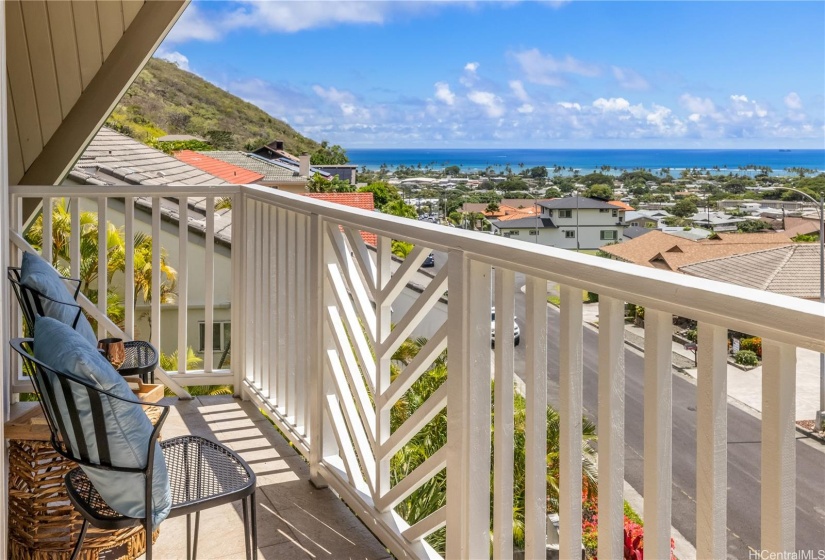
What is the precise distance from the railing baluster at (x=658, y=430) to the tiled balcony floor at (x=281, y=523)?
1.19m

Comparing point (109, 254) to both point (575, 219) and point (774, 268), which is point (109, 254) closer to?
point (575, 219)

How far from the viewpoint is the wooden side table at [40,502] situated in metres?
1.93

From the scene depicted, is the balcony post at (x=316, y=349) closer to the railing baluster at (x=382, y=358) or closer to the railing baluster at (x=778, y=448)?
the railing baluster at (x=382, y=358)

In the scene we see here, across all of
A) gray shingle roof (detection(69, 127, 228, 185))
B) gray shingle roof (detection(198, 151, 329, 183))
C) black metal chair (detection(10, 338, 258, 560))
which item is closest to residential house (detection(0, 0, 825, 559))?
black metal chair (detection(10, 338, 258, 560))

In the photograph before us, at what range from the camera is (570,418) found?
4.43 feet

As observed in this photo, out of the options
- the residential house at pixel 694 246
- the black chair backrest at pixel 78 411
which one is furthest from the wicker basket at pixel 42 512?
the residential house at pixel 694 246

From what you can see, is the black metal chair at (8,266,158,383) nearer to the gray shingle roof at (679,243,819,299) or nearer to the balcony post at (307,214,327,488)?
the balcony post at (307,214,327,488)

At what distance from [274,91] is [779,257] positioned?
54.8 meters

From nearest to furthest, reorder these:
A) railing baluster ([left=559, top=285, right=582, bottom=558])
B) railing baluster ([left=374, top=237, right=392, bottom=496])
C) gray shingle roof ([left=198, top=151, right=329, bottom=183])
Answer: railing baluster ([left=559, top=285, right=582, bottom=558]) < railing baluster ([left=374, top=237, right=392, bottom=496]) < gray shingle roof ([left=198, top=151, right=329, bottom=183])

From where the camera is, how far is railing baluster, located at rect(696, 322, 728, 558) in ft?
3.32

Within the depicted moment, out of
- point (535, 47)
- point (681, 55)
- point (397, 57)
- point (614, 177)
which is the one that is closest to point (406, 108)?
point (397, 57)

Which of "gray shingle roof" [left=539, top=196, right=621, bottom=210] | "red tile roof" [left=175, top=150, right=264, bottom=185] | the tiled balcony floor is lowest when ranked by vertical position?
the tiled balcony floor

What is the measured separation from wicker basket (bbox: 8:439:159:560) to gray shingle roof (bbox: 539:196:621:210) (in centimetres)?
317

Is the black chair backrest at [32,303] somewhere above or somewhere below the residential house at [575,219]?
below
